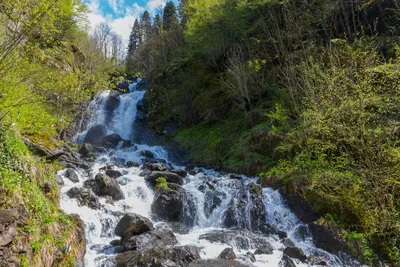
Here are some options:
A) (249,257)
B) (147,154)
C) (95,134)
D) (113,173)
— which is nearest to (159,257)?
(249,257)

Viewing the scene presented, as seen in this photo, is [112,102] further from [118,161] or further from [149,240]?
[149,240]

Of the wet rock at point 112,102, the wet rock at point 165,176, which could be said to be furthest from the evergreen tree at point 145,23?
the wet rock at point 165,176

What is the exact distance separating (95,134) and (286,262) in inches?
829

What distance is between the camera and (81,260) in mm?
7547

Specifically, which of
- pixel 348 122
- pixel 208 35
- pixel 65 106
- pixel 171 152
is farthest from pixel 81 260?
pixel 208 35

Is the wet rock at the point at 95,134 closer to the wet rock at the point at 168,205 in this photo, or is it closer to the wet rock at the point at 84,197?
the wet rock at the point at 84,197

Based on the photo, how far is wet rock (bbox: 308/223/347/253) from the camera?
365 inches

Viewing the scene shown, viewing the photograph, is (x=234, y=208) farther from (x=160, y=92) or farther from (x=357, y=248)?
(x=160, y=92)

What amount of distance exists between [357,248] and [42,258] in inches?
369

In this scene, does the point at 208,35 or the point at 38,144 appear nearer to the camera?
the point at 38,144

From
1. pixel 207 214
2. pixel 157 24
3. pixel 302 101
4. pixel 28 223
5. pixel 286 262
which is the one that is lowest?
pixel 286 262

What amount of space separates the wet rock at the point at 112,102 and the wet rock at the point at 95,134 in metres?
4.04

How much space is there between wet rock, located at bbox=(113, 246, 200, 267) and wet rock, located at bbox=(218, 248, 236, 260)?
2.60ft

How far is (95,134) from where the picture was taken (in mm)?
24812
